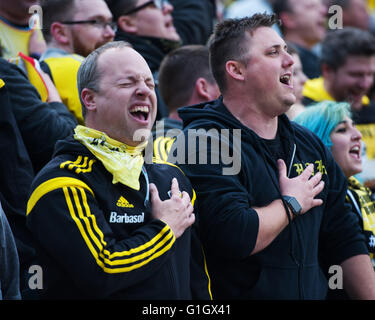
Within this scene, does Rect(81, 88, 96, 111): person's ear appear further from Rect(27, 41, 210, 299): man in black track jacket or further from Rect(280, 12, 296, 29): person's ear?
Rect(280, 12, 296, 29): person's ear

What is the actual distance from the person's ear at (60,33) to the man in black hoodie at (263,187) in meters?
1.20

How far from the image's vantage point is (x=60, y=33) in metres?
4.49

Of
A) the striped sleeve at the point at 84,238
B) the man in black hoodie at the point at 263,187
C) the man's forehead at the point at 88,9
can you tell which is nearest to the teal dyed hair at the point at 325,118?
the man in black hoodie at the point at 263,187

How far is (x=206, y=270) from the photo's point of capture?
3223 millimetres

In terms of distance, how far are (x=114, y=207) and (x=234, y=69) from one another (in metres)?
1.15

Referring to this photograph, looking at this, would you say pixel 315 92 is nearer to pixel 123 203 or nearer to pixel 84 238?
pixel 123 203

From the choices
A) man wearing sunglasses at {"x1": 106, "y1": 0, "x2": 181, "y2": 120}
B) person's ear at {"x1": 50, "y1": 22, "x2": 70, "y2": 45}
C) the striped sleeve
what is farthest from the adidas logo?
man wearing sunglasses at {"x1": 106, "y1": 0, "x2": 181, "y2": 120}

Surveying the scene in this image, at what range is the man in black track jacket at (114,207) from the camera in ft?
8.77

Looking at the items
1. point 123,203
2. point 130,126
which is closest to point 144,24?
point 130,126

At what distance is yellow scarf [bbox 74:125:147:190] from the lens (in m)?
2.88

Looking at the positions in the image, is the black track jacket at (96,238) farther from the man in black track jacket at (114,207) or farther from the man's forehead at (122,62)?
the man's forehead at (122,62)

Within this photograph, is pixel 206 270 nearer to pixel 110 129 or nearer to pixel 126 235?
pixel 126 235

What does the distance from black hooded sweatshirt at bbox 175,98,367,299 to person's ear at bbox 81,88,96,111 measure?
22.0 inches

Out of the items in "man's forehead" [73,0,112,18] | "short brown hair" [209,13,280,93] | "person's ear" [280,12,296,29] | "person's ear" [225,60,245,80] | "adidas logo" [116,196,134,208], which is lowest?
"adidas logo" [116,196,134,208]
